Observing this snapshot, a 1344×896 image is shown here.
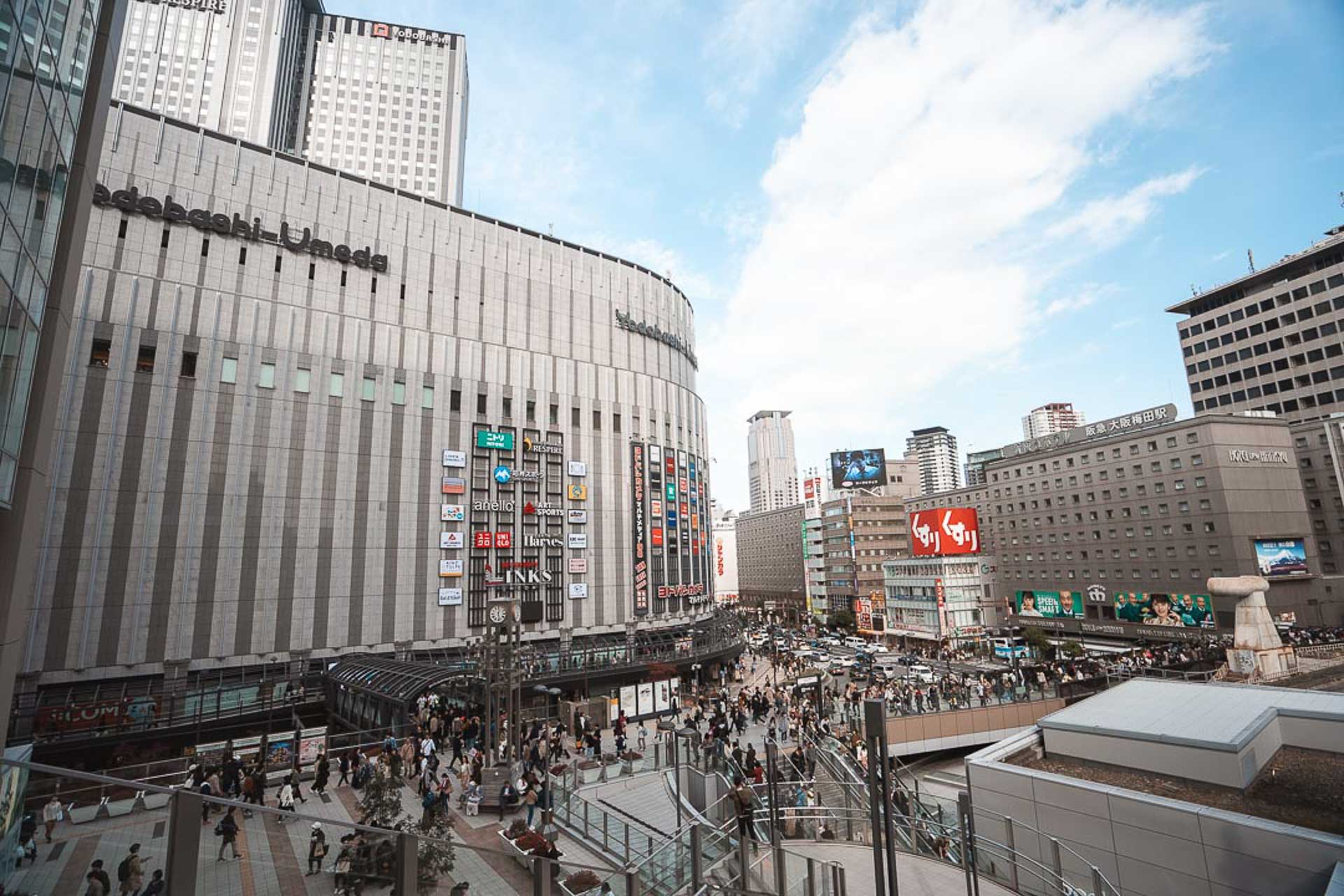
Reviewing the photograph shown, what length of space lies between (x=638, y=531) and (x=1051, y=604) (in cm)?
5064

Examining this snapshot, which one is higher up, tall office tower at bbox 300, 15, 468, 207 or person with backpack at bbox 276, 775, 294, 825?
tall office tower at bbox 300, 15, 468, 207

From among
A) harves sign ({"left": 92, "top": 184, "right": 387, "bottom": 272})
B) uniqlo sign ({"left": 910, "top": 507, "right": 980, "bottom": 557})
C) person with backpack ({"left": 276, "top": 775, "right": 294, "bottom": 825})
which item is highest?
harves sign ({"left": 92, "top": 184, "right": 387, "bottom": 272})

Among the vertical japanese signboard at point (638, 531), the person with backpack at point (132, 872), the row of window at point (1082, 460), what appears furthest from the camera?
the row of window at point (1082, 460)

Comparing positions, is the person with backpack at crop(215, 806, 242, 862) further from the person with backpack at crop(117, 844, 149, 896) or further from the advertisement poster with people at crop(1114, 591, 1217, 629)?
the advertisement poster with people at crop(1114, 591, 1217, 629)

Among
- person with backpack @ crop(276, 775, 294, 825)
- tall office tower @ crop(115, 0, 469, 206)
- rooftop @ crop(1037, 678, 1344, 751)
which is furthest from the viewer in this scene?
tall office tower @ crop(115, 0, 469, 206)

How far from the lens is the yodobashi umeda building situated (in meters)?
30.8

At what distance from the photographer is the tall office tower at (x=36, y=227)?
8664mm

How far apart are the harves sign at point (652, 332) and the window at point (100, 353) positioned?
110 ft

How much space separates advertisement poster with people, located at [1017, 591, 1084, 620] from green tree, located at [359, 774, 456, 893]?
2851 inches

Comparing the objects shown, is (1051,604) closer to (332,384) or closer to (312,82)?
(332,384)

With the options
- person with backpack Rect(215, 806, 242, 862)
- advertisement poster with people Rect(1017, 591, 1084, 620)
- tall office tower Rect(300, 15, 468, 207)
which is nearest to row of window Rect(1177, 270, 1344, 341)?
advertisement poster with people Rect(1017, 591, 1084, 620)

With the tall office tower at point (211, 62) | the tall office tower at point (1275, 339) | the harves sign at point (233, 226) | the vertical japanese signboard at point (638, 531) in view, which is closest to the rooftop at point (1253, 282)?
the tall office tower at point (1275, 339)

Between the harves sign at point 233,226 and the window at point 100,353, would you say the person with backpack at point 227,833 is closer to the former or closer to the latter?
the window at point 100,353

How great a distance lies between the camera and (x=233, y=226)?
36469 mm
